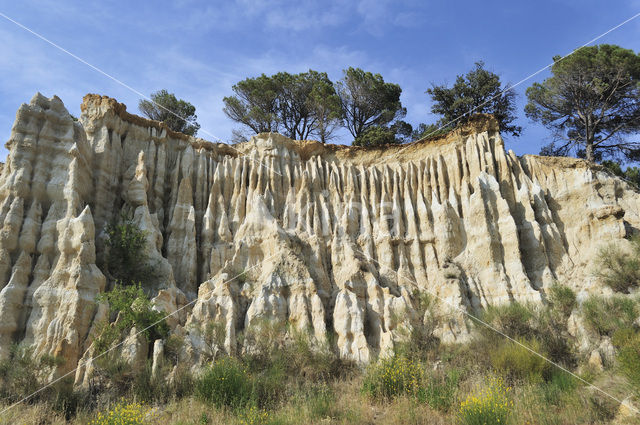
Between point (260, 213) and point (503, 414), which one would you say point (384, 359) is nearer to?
point (503, 414)

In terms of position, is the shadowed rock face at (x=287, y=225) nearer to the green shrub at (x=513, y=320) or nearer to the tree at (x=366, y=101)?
the green shrub at (x=513, y=320)

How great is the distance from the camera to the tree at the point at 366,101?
35.0 m

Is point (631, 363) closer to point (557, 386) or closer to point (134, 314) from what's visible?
point (557, 386)

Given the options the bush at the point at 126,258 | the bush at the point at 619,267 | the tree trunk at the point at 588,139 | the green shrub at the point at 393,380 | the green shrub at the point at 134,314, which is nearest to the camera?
the green shrub at the point at 393,380

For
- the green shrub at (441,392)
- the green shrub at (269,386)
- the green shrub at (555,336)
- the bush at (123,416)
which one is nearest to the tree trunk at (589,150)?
the green shrub at (555,336)

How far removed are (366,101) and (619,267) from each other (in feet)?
65.4

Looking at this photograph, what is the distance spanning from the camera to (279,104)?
35062 millimetres

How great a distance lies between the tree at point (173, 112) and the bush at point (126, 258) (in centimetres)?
1497

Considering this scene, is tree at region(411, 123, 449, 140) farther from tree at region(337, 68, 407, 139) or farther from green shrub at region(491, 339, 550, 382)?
green shrub at region(491, 339, 550, 382)

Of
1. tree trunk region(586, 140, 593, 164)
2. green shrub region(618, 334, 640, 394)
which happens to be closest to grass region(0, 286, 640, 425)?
green shrub region(618, 334, 640, 394)

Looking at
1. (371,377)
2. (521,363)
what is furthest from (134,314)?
(521,363)

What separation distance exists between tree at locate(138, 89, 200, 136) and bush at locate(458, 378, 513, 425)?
25839mm

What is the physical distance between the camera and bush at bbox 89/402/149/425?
12.0 m

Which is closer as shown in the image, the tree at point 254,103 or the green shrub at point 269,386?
the green shrub at point 269,386
